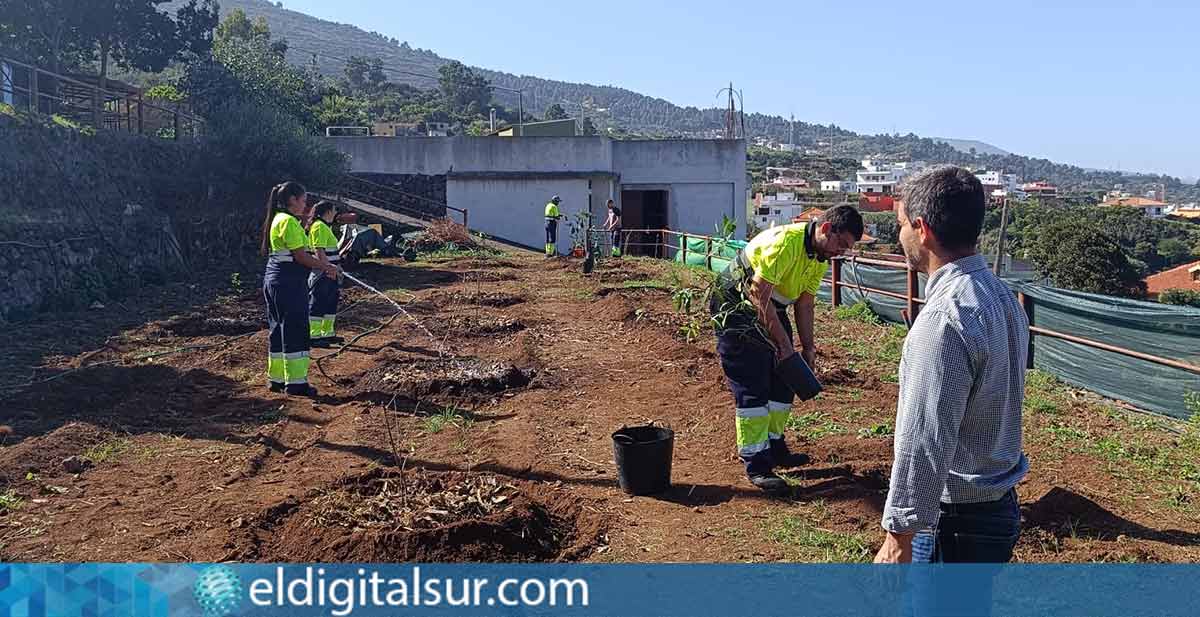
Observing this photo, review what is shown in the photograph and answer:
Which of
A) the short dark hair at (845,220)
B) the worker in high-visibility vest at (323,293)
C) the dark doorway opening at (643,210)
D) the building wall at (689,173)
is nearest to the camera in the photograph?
the short dark hair at (845,220)

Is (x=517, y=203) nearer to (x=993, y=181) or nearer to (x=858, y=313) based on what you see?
(x=858, y=313)

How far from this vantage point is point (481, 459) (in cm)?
629

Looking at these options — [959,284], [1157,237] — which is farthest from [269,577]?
[1157,237]

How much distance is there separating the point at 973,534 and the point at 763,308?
2727 millimetres

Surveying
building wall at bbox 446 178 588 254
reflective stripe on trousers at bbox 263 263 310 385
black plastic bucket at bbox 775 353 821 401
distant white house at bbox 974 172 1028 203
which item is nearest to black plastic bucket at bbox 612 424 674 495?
black plastic bucket at bbox 775 353 821 401

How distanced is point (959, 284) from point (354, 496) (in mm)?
3709

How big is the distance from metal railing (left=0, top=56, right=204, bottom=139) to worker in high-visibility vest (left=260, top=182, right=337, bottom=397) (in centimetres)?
1148

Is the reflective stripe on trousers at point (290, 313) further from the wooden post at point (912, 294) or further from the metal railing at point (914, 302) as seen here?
the wooden post at point (912, 294)

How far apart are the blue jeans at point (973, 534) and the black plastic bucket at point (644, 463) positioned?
2.75 meters

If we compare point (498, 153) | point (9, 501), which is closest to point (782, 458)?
point (9, 501)

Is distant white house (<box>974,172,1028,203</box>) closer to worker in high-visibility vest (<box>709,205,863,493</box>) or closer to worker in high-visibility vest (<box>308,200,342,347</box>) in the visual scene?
worker in high-visibility vest (<box>709,205,863,493</box>)

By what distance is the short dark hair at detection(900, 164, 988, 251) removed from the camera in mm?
2588

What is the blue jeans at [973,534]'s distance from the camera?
2654 millimetres

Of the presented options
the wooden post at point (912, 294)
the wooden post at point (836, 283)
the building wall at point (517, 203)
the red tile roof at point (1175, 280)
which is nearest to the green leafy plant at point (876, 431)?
→ the wooden post at point (912, 294)
